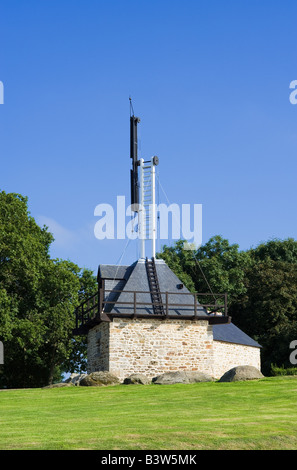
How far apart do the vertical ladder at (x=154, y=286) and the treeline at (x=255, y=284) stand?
15359 millimetres

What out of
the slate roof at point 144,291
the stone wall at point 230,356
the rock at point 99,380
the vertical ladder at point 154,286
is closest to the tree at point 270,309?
the stone wall at point 230,356

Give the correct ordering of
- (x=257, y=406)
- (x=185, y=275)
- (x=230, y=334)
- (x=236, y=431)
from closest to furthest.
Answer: (x=236, y=431) < (x=257, y=406) < (x=230, y=334) < (x=185, y=275)

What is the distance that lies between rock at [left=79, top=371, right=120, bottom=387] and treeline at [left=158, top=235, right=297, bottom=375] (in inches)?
719

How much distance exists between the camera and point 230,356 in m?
37.9

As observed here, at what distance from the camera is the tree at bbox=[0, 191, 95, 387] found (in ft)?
129

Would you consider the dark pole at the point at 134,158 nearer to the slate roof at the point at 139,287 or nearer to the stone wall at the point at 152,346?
the slate roof at the point at 139,287

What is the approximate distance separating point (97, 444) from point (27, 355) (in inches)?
1245

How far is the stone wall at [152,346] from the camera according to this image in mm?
30922

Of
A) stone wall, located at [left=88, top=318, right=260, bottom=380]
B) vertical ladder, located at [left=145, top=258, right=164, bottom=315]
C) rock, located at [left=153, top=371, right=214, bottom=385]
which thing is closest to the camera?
rock, located at [left=153, top=371, right=214, bottom=385]

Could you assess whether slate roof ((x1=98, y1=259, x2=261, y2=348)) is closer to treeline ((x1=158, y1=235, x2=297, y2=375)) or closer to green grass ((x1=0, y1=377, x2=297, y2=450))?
green grass ((x1=0, y1=377, x2=297, y2=450))

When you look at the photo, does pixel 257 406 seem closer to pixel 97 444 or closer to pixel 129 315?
pixel 97 444

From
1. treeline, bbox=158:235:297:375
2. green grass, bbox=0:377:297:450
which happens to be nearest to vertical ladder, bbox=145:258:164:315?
green grass, bbox=0:377:297:450
